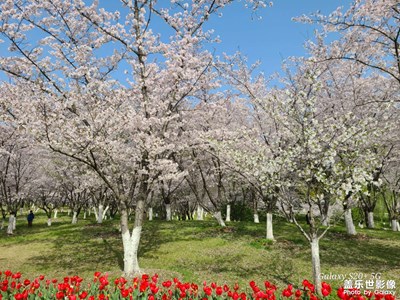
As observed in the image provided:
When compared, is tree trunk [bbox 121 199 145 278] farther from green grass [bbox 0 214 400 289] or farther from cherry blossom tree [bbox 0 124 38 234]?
cherry blossom tree [bbox 0 124 38 234]

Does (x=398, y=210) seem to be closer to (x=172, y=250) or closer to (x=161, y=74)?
(x=172, y=250)

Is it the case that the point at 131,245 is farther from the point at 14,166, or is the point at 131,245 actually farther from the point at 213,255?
the point at 14,166

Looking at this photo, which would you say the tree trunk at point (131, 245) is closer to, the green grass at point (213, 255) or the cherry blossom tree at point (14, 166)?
the green grass at point (213, 255)

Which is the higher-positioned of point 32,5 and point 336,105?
point 32,5

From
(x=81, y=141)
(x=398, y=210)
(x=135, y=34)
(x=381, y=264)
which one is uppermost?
(x=135, y=34)

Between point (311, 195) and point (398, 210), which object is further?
point (398, 210)

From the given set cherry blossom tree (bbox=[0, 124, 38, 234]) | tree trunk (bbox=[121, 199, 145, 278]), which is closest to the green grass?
tree trunk (bbox=[121, 199, 145, 278])

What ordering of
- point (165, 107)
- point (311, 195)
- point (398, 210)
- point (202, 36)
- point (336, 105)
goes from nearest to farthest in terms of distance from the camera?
1. point (311, 195)
2. point (165, 107)
3. point (202, 36)
4. point (336, 105)
5. point (398, 210)

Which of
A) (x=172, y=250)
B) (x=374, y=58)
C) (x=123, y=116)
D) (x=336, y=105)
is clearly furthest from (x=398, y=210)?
(x=123, y=116)

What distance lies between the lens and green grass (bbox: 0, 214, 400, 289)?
14049mm

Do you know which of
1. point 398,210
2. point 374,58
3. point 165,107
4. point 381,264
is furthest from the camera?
point 398,210

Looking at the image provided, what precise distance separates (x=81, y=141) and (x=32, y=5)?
7143mm

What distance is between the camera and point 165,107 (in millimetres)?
16156

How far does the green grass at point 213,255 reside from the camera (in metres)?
14.0
